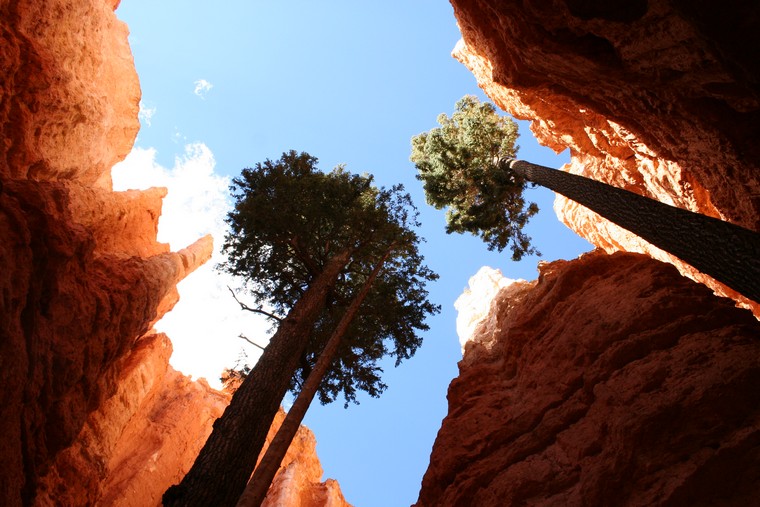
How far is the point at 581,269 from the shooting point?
10195 millimetres

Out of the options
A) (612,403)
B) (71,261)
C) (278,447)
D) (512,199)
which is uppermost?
(512,199)

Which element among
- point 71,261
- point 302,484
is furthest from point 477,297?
point 71,261

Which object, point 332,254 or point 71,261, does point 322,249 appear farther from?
point 71,261

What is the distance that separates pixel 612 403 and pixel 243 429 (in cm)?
631

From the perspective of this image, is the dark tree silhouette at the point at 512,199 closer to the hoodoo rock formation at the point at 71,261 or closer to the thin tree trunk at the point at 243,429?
the thin tree trunk at the point at 243,429

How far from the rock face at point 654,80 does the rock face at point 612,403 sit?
8.10 feet

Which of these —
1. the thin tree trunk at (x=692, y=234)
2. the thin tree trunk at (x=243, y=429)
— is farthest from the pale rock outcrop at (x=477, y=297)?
the thin tree trunk at (x=692, y=234)

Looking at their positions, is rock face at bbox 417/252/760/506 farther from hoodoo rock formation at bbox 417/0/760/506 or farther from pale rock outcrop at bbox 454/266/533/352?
pale rock outcrop at bbox 454/266/533/352

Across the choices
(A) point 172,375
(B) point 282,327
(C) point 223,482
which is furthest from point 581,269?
(A) point 172,375

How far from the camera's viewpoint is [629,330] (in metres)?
7.30

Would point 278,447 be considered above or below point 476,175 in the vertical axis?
below

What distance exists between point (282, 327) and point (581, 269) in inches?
289

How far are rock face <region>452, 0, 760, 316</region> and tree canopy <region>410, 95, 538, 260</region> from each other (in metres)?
2.47

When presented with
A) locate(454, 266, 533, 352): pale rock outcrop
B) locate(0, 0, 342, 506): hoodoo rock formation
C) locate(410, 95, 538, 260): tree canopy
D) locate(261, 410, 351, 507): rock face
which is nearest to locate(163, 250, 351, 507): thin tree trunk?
locate(0, 0, 342, 506): hoodoo rock formation
